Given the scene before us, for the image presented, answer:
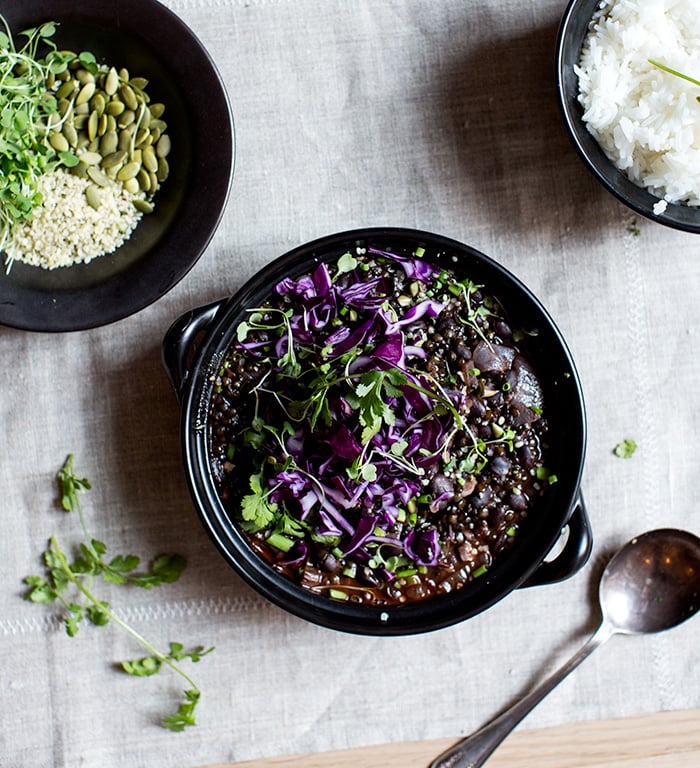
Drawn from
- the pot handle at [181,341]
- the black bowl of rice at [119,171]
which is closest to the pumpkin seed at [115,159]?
the black bowl of rice at [119,171]

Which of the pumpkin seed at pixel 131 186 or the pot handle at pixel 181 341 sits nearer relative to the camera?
the pot handle at pixel 181 341

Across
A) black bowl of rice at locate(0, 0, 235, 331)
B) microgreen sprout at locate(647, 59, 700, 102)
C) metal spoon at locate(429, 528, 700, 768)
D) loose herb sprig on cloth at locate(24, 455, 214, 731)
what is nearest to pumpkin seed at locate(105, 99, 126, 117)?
black bowl of rice at locate(0, 0, 235, 331)

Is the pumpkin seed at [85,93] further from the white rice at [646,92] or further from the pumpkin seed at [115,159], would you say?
the white rice at [646,92]

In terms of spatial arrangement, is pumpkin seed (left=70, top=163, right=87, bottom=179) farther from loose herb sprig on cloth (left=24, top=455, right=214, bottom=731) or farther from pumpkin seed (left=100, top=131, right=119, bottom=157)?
loose herb sprig on cloth (left=24, top=455, right=214, bottom=731)

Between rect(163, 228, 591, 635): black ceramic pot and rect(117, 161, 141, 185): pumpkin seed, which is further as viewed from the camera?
rect(117, 161, 141, 185): pumpkin seed

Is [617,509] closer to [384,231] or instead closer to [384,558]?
[384,558]

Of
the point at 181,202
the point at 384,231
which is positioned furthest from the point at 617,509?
the point at 181,202

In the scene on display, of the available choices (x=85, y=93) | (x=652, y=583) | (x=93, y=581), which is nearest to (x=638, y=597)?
(x=652, y=583)
